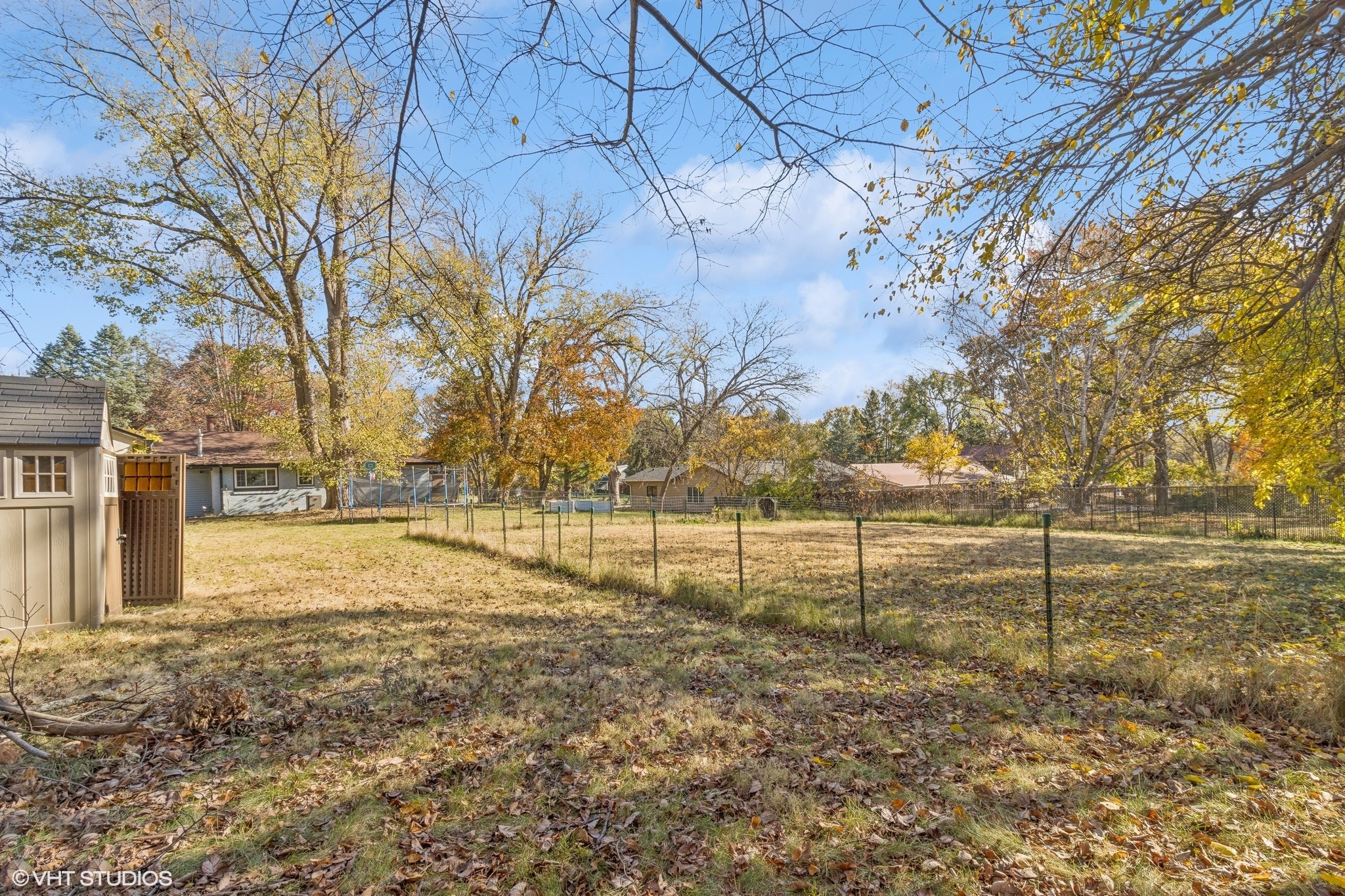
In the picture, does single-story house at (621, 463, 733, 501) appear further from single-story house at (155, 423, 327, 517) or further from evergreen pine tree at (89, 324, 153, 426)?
evergreen pine tree at (89, 324, 153, 426)

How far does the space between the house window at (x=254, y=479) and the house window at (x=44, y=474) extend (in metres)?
30.2

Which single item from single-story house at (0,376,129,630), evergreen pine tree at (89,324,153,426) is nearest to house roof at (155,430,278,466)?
evergreen pine tree at (89,324,153,426)

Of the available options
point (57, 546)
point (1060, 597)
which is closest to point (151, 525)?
point (57, 546)

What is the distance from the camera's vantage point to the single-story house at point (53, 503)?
22.5 ft

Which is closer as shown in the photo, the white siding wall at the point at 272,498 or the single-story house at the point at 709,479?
the white siding wall at the point at 272,498

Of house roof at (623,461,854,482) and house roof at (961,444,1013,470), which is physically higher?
house roof at (961,444,1013,470)

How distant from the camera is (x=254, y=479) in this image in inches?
1316

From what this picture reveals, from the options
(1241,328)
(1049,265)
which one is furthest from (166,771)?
(1241,328)

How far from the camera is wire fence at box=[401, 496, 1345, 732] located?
517cm

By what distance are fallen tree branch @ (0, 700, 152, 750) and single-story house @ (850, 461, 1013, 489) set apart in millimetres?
32703

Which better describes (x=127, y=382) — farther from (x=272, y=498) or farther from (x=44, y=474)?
(x=44, y=474)

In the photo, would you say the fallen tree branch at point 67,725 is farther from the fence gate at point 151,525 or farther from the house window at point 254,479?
the house window at point 254,479

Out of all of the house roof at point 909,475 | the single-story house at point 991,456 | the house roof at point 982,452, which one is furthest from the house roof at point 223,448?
the house roof at point 982,452

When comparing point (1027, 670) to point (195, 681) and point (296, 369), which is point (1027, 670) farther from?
point (296, 369)
